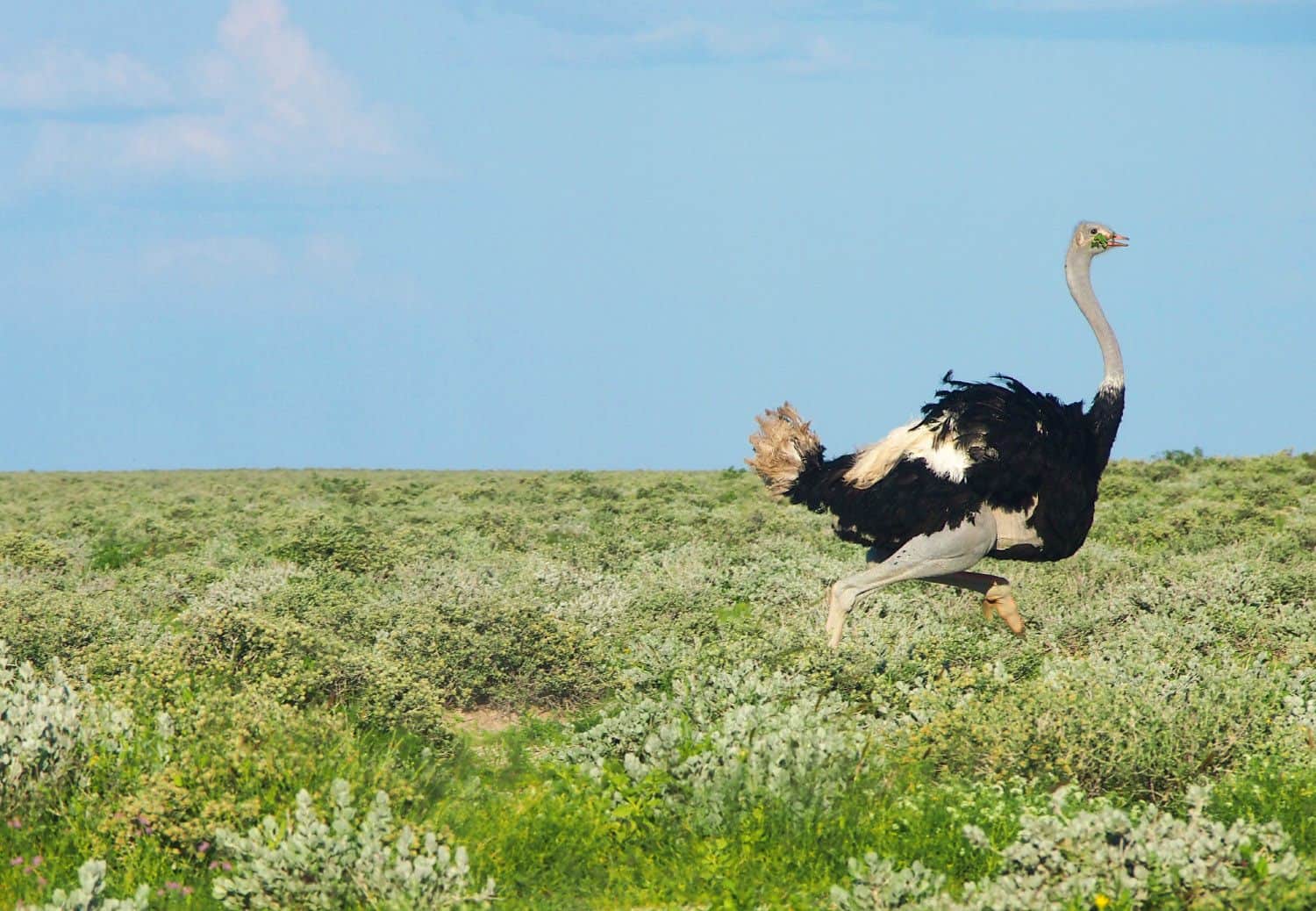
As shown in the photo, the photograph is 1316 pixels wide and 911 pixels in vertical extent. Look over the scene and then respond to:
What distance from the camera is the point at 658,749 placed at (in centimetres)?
712

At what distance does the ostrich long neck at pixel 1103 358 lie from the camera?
10656 mm

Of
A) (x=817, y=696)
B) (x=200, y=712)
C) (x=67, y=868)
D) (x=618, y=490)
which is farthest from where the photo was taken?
(x=618, y=490)

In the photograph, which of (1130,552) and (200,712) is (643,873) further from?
(1130,552)

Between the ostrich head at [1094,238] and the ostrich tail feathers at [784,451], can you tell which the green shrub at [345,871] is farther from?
the ostrich head at [1094,238]

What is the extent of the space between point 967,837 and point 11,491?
4700cm

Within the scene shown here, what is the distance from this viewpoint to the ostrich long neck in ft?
35.0

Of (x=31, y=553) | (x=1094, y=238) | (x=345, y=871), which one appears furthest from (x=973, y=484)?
(x=31, y=553)

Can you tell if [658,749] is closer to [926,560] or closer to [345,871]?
[345,871]

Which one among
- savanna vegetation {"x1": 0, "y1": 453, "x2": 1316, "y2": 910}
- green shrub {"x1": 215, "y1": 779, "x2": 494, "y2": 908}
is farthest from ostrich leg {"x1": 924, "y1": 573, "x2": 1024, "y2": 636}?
green shrub {"x1": 215, "y1": 779, "x2": 494, "y2": 908}

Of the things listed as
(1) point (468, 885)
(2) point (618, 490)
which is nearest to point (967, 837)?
(1) point (468, 885)

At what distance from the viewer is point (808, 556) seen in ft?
59.3

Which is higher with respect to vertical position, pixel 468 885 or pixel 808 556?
pixel 808 556

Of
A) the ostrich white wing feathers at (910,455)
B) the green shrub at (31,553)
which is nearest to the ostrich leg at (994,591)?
the ostrich white wing feathers at (910,455)

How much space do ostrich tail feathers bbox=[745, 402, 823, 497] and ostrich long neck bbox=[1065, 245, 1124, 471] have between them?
1991 millimetres
